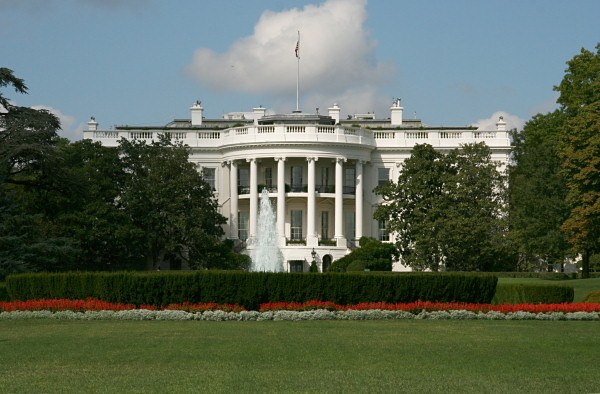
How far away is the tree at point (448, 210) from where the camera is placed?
55.2 meters

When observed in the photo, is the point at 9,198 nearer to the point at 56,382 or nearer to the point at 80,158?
the point at 80,158

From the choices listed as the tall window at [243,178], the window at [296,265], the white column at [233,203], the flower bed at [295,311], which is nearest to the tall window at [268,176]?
the tall window at [243,178]

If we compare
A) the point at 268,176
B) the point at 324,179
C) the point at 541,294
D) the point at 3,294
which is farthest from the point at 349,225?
the point at 3,294

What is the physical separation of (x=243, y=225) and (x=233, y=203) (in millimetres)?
2198

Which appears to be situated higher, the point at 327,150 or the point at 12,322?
the point at 327,150

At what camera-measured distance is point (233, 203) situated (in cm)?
6769

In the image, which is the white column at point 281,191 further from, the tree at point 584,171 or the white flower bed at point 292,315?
the white flower bed at point 292,315

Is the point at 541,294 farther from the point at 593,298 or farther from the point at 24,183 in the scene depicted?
the point at 24,183

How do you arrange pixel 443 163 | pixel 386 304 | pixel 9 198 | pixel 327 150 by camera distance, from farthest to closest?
pixel 327 150, pixel 443 163, pixel 9 198, pixel 386 304

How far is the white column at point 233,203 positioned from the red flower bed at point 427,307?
3910 centimetres

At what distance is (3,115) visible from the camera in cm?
4128

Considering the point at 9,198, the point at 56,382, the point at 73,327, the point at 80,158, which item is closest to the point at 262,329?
the point at 73,327

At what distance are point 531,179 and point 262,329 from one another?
36758 millimetres

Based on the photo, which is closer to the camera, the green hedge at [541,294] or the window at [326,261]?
the green hedge at [541,294]
